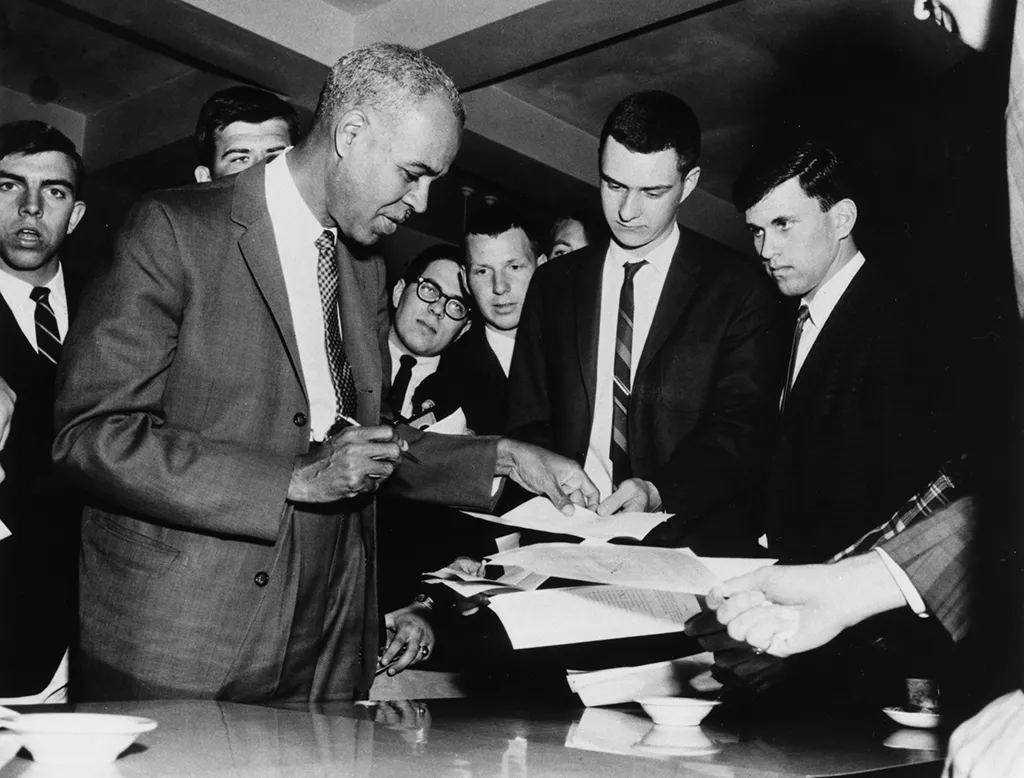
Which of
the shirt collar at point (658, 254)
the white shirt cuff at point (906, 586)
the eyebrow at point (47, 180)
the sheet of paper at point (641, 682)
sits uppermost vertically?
the eyebrow at point (47, 180)

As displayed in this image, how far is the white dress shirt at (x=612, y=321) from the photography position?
107 inches

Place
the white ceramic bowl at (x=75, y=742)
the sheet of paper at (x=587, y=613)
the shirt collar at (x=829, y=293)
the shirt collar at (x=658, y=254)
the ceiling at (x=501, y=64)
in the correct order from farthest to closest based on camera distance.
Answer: the ceiling at (x=501, y=64)
the shirt collar at (x=829, y=293)
the shirt collar at (x=658, y=254)
the sheet of paper at (x=587, y=613)
the white ceramic bowl at (x=75, y=742)

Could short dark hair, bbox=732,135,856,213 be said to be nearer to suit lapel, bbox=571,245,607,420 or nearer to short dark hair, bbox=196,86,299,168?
suit lapel, bbox=571,245,607,420

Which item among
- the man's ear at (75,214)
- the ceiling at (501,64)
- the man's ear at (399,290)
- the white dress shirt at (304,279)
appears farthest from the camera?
the ceiling at (501,64)

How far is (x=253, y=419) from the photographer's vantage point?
78.4 inches

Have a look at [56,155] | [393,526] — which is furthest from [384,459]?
[56,155]

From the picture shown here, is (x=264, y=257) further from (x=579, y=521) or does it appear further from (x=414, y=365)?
(x=414, y=365)

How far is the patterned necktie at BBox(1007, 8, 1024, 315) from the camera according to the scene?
33.4 inches

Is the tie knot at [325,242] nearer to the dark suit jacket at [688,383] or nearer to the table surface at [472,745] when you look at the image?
the dark suit jacket at [688,383]

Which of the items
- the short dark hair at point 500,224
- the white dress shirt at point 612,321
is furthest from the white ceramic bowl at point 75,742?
the short dark hair at point 500,224

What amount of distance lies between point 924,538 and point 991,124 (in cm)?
104

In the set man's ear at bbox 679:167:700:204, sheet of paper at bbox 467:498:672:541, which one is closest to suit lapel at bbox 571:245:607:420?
man's ear at bbox 679:167:700:204

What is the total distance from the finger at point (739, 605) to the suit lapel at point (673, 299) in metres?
1.27

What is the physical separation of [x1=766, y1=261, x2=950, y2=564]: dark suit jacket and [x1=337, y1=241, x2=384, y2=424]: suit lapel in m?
1.13
